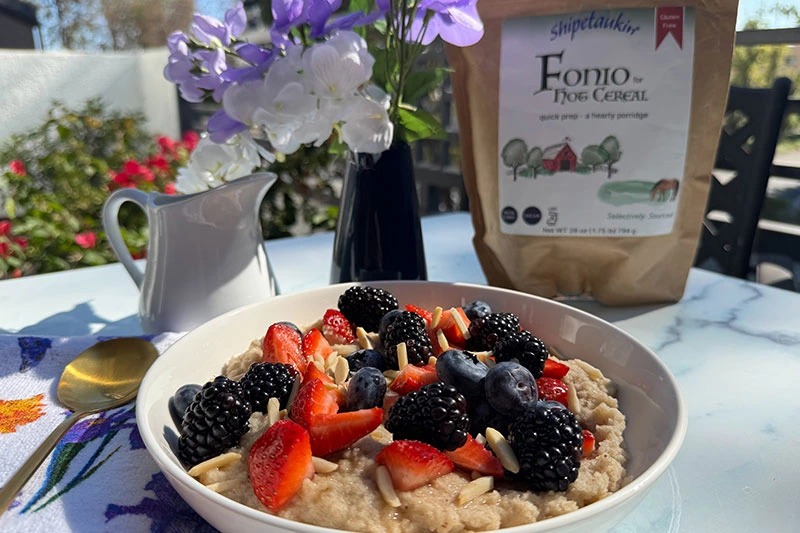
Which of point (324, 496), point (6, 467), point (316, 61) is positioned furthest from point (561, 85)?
point (6, 467)

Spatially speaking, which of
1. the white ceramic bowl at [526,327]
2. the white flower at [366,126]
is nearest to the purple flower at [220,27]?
the white flower at [366,126]

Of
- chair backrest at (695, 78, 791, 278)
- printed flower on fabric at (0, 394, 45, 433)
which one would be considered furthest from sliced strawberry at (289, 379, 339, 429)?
chair backrest at (695, 78, 791, 278)

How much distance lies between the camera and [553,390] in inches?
26.8

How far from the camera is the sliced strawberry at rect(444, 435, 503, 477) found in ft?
1.85

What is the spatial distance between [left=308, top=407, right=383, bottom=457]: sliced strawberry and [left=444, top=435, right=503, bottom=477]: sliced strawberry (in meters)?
0.08

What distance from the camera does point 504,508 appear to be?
20.0 inches

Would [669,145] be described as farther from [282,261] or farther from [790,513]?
[282,261]

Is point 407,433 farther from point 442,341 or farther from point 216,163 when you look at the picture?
point 216,163

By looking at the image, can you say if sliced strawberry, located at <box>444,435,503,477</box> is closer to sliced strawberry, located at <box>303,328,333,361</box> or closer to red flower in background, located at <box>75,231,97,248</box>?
sliced strawberry, located at <box>303,328,333,361</box>

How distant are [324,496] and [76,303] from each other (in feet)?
2.78

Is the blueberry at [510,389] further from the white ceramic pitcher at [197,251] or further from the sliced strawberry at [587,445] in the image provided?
the white ceramic pitcher at [197,251]

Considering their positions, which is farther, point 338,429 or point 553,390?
point 553,390

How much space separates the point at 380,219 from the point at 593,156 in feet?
1.26

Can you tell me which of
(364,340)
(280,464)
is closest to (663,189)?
(364,340)
